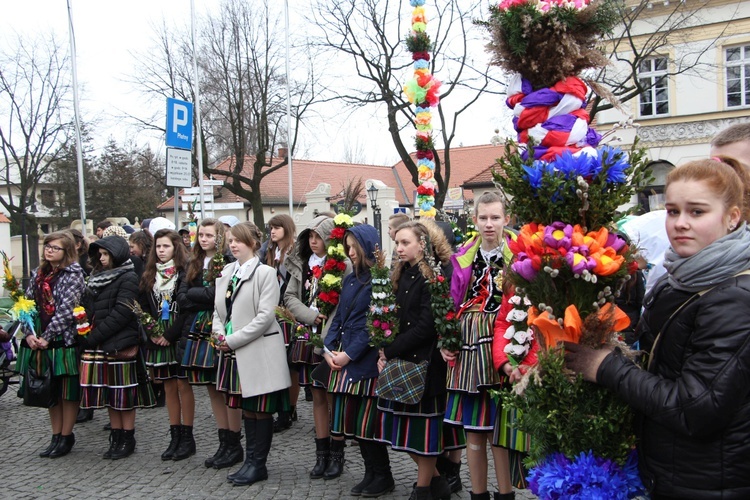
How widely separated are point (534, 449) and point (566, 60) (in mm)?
1540

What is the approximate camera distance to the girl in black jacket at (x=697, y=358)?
6.75ft

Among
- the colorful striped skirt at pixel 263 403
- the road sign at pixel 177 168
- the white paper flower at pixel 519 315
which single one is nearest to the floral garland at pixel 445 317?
the white paper flower at pixel 519 315

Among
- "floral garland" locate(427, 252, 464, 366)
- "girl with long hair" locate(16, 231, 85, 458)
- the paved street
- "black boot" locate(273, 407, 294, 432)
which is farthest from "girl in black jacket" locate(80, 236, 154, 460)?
"floral garland" locate(427, 252, 464, 366)

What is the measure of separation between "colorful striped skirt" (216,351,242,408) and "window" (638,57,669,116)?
69.1ft

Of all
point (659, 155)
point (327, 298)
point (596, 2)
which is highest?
point (659, 155)

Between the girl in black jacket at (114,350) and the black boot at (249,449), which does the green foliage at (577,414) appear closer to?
the black boot at (249,449)

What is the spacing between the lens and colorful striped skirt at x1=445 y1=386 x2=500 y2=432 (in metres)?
4.04

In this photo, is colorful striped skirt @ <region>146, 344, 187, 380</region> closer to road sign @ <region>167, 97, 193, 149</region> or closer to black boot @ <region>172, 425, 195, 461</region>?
black boot @ <region>172, 425, 195, 461</region>

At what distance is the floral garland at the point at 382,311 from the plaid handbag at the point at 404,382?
22 centimetres

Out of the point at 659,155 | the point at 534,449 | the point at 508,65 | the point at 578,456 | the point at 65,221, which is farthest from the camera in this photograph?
the point at 65,221

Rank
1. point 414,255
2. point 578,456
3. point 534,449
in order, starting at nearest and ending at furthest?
point 578,456 < point 534,449 < point 414,255

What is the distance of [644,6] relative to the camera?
65.7ft

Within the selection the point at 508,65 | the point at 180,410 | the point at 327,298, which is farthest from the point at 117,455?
the point at 508,65

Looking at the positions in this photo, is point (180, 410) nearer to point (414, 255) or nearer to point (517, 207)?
point (414, 255)
